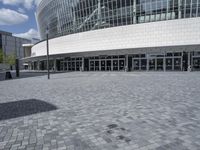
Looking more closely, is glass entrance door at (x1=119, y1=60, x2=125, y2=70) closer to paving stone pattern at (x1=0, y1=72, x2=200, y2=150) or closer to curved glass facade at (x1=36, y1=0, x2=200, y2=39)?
curved glass facade at (x1=36, y1=0, x2=200, y2=39)

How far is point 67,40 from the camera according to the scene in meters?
40.2

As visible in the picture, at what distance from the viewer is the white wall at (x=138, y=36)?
92.6ft

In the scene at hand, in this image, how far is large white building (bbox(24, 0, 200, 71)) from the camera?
94.9ft

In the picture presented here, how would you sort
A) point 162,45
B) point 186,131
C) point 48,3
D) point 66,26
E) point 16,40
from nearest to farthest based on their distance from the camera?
point 186,131 → point 162,45 → point 66,26 → point 48,3 → point 16,40

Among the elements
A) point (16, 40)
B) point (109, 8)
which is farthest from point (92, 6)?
point (16, 40)

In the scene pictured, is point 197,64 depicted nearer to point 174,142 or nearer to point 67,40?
point 67,40

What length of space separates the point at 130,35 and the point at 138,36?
1536mm

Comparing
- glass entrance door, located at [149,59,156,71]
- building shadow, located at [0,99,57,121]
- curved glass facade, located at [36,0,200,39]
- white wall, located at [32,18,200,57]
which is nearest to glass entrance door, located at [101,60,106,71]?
white wall, located at [32,18,200,57]

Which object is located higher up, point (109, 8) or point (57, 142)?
point (109, 8)

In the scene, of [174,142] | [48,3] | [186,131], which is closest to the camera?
[174,142]

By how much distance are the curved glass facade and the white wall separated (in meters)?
2.33

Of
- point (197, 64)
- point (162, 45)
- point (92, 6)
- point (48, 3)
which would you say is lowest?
point (197, 64)

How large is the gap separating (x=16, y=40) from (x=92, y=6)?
7879cm

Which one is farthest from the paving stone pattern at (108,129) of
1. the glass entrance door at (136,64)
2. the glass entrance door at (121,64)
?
the glass entrance door at (121,64)
